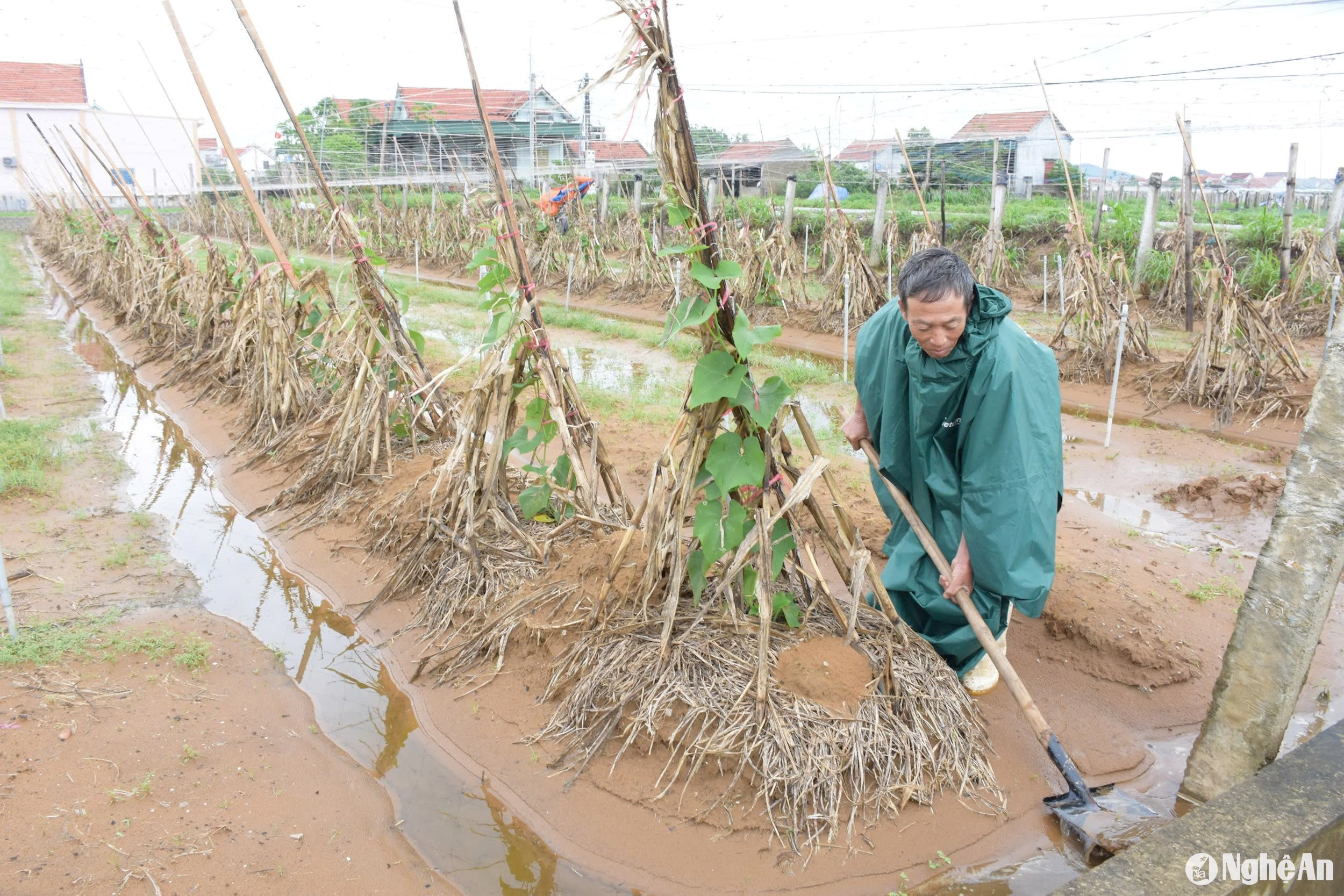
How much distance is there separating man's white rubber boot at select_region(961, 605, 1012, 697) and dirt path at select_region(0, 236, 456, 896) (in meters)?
1.85

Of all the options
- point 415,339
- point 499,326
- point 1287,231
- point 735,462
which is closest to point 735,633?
point 735,462

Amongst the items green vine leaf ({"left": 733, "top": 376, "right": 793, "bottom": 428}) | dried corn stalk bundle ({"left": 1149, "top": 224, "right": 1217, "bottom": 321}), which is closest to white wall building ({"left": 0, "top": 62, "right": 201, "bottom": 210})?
dried corn stalk bundle ({"left": 1149, "top": 224, "right": 1217, "bottom": 321})

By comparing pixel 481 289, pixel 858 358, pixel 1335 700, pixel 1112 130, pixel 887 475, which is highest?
pixel 1112 130

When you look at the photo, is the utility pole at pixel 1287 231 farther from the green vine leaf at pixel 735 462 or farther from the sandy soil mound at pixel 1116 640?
the green vine leaf at pixel 735 462

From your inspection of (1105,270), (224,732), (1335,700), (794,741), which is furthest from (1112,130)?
(224,732)

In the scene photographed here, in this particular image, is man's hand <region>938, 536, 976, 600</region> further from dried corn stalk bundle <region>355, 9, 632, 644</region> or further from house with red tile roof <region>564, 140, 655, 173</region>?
house with red tile roof <region>564, 140, 655, 173</region>

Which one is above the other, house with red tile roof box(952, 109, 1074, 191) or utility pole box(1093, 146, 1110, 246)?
house with red tile roof box(952, 109, 1074, 191)

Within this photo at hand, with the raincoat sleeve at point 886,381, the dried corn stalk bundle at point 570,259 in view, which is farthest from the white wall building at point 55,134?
the raincoat sleeve at point 886,381

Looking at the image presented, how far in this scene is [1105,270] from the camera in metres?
7.75

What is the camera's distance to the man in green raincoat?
2.47 meters

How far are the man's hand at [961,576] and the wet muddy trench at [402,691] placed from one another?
70 cm

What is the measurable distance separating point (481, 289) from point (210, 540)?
238 cm

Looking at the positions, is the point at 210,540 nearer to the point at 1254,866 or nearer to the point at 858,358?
the point at 858,358

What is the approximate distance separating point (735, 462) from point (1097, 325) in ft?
20.4
